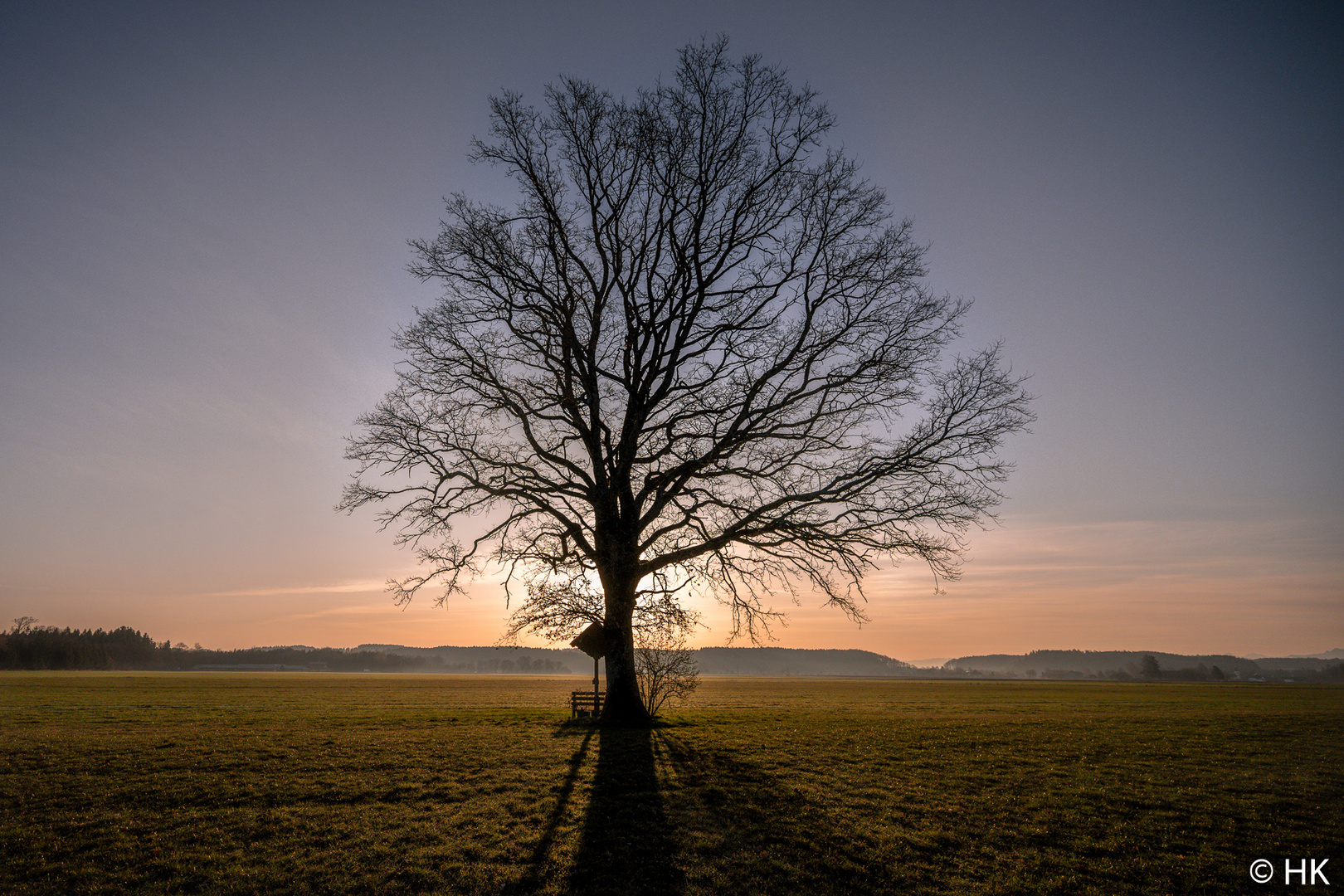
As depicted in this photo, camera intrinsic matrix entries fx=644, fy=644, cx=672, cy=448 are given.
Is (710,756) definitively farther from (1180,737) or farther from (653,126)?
(653,126)

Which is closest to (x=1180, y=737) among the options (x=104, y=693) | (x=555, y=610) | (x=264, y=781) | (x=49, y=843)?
(x=555, y=610)

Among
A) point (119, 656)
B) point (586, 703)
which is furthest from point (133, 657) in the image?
point (586, 703)

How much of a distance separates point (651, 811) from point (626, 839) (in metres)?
1.22

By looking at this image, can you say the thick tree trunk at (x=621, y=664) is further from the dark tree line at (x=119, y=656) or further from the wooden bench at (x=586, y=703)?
the dark tree line at (x=119, y=656)

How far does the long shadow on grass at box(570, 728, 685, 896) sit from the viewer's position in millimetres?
7223

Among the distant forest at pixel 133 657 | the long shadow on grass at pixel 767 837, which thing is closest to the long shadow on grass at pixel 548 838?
the long shadow on grass at pixel 767 837

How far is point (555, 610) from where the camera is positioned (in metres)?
17.0

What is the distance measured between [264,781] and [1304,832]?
16357 mm

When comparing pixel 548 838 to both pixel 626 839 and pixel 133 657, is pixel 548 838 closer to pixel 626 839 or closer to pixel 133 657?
pixel 626 839

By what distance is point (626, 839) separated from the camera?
8.56 m

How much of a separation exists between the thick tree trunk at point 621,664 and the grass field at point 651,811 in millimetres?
1291

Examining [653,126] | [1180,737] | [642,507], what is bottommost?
[1180,737]

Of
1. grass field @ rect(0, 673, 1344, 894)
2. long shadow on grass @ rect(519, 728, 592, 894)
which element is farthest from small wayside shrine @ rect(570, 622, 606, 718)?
long shadow on grass @ rect(519, 728, 592, 894)

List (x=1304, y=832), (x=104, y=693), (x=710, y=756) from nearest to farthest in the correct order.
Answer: (x=1304, y=832), (x=710, y=756), (x=104, y=693)
